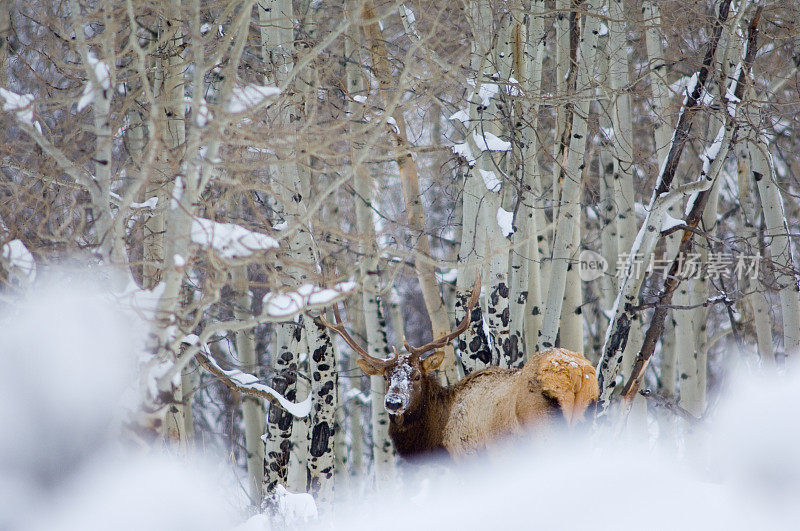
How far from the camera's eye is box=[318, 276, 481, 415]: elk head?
6.18 metres

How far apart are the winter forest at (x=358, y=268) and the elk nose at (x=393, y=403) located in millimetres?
14

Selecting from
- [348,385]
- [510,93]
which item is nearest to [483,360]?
[510,93]

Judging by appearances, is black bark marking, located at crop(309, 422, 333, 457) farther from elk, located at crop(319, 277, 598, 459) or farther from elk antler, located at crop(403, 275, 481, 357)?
elk antler, located at crop(403, 275, 481, 357)

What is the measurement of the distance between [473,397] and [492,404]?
276 millimetres

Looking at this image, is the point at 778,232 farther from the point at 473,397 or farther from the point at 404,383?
the point at 404,383

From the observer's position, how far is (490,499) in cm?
484

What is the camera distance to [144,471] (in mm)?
4496

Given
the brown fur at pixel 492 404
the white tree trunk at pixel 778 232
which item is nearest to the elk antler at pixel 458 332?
the brown fur at pixel 492 404

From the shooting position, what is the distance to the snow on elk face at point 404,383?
5996mm

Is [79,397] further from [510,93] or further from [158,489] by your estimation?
[510,93]

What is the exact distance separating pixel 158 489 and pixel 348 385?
9.51m

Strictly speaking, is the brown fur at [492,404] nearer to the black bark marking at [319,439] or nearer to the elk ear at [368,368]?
the elk ear at [368,368]
